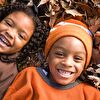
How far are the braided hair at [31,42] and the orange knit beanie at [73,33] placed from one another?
0.24 metres

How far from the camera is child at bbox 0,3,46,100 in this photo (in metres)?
3.62

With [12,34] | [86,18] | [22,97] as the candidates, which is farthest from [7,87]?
[86,18]

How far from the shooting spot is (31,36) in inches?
149

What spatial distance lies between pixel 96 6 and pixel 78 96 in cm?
97

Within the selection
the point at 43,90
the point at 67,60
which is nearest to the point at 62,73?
the point at 67,60

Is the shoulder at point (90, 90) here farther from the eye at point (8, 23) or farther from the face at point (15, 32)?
the eye at point (8, 23)

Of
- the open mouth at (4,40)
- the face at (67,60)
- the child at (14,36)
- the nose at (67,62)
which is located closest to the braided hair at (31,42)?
the child at (14,36)

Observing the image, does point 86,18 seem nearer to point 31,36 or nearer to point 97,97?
point 31,36

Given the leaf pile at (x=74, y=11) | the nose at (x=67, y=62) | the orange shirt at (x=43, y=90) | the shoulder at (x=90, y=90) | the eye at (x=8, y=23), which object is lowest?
the shoulder at (x=90, y=90)

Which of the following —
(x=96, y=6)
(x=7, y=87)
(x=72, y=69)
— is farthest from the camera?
(x=96, y=6)

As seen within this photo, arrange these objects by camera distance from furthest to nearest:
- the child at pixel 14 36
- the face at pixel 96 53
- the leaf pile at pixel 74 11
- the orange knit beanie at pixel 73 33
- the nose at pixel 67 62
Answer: the leaf pile at pixel 74 11 < the face at pixel 96 53 < the child at pixel 14 36 < the orange knit beanie at pixel 73 33 < the nose at pixel 67 62

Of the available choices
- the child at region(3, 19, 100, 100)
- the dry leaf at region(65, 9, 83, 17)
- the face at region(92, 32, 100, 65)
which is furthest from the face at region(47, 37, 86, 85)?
the dry leaf at region(65, 9, 83, 17)

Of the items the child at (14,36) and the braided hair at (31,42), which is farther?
the braided hair at (31,42)

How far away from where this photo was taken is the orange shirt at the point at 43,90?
3482 mm
